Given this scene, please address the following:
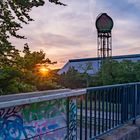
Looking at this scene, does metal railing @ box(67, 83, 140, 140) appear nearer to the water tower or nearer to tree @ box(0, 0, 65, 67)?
tree @ box(0, 0, 65, 67)

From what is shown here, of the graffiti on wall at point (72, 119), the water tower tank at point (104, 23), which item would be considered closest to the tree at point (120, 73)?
the water tower tank at point (104, 23)

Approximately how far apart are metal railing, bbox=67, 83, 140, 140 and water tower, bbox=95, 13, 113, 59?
15.3 metres

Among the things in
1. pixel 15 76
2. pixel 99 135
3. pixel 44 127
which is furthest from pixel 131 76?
pixel 44 127

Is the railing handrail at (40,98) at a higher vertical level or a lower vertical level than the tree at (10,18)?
lower

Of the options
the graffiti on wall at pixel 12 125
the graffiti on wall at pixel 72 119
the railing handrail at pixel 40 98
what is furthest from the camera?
the graffiti on wall at pixel 72 119

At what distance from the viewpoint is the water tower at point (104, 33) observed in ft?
74.0

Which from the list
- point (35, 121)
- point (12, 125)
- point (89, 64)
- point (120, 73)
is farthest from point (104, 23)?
point (12, 125)

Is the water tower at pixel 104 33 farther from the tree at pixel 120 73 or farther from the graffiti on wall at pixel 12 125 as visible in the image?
the graffiti on wall at pixel 12 125

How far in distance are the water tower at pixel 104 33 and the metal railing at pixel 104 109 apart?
50.1 ft

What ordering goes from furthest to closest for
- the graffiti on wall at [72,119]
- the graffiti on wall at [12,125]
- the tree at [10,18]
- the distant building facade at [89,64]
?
the distant building facade at [89,64] → the tree at [10,18] → the graffiti on wall at [72,119] → the graffiti on wall at [12,125]

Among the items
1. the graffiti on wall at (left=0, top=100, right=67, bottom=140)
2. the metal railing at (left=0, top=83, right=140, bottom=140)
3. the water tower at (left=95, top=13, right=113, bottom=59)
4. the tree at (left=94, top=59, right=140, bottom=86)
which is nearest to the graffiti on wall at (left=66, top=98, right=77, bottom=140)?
the metal railing at (left=0, top=83, right=140, bottom=140)

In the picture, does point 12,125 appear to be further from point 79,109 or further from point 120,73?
point 120,73

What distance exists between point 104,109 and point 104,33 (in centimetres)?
1881

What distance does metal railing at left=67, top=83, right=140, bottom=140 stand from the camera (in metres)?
5.30
